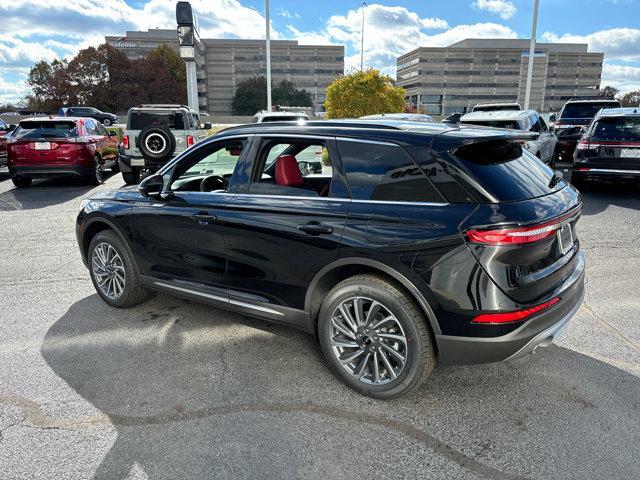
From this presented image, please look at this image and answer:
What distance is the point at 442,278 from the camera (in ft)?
8.79

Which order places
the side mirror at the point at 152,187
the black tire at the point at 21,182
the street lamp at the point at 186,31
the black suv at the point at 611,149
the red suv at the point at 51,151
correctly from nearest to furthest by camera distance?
1. the side mirror at the point at 152,187
2. the black suv at the point at 611,149
3. the red suv at the point at 51,151
4. the black tire at the point at 21,182
5. the street lamp at the point at 186,31

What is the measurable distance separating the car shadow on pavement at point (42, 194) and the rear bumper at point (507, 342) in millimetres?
9408

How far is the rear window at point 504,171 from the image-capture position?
9.05 feet

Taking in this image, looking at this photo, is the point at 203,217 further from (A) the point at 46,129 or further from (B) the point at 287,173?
(A) the point at 46,129

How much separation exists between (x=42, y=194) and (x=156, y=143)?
2.86 metres

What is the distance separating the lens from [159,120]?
1249 cm

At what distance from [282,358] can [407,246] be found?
144cm

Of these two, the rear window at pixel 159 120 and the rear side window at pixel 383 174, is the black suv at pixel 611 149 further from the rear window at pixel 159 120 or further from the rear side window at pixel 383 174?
the rear window at pixel 159 120

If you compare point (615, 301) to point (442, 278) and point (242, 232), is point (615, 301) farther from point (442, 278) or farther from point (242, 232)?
point (242, 232)

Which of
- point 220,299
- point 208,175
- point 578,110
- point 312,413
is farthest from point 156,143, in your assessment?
point 578,110

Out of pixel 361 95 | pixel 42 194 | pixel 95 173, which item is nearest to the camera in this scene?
pixel 42 194

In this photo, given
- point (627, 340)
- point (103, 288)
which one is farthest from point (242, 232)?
point (627, 340)

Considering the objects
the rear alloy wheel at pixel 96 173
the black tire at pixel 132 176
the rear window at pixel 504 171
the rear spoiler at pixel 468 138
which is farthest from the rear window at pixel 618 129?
the rear alloy wheel at pixel 96 173

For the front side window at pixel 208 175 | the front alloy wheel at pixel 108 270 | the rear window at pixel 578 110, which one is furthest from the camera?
the rear window at pixel 578 110
